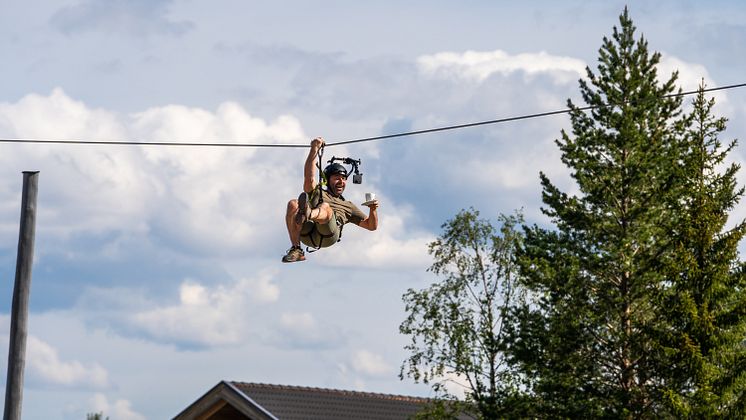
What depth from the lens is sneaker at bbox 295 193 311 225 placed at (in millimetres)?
12711

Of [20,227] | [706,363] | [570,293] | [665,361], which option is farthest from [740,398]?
[20,227]

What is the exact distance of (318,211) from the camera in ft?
41.9

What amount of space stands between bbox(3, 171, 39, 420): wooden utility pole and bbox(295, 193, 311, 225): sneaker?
19.7 ft

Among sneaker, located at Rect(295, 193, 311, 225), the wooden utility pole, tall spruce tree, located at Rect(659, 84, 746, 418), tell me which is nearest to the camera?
sneaker, located at Rect(295, 193, 311, 225)

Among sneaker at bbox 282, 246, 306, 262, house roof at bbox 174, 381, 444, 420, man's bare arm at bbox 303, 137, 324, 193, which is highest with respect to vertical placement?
house roof at bbox 174, 381, 444, 420

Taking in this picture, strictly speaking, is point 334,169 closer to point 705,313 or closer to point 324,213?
point 324,213

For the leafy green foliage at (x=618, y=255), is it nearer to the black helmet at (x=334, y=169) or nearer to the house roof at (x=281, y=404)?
the house roof at (x=281, y=404)

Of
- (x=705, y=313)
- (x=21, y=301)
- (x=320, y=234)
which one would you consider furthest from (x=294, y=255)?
(x=705, y=313)

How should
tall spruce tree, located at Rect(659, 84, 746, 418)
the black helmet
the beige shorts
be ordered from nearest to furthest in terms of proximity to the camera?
the beige shorts → the black helmet → tall spruce tree, located at Rect(659, 84, 746, 418)

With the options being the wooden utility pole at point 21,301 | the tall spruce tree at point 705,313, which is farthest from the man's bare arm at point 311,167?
the tall spruce tree at point 705,313

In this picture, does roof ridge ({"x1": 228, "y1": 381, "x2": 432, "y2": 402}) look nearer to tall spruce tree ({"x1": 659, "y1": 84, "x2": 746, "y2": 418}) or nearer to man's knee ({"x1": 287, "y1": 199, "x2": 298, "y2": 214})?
tall spruce tree ({"x1": 659, "y1": 84, "x2": 746, "y2": 418})

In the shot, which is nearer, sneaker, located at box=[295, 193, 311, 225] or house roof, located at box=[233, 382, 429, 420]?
sneaker, located at box=[295, 193, 311, 225]

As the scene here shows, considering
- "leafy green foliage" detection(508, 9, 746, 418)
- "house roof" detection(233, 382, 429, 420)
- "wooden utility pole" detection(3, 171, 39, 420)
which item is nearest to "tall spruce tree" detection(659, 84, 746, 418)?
"leafy green foliage" detection(508, 9, 746, 418)

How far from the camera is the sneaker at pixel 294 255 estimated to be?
43.2 feet
